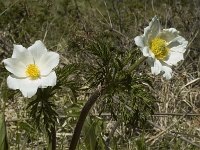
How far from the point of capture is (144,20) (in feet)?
12.9

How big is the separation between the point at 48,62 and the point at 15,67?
0.43 ft

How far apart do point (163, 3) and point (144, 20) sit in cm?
56

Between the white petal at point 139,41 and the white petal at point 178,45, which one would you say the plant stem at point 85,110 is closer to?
the white petal at point 139,41

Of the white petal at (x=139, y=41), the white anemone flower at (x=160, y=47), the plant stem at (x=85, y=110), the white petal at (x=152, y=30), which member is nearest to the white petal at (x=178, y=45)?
the white anemone flower at (x=160, y=47)

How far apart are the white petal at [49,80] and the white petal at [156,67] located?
37 centimetres

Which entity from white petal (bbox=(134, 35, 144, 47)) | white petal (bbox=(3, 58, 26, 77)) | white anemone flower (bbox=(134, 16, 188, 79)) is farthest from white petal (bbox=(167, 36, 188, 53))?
white petal (bbox=(3, 58, 26, 77))

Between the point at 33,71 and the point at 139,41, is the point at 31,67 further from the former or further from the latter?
the point at 139,41

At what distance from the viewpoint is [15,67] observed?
192 cm

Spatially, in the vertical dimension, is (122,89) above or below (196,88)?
below

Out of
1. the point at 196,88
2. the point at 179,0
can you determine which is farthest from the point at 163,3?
the point at 196,88

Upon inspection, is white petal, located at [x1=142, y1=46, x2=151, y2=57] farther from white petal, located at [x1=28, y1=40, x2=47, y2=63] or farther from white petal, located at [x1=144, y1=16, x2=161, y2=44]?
white petal, located at [x1=28, y1=40, x2=47, y2=63]

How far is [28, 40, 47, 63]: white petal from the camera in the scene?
195cm

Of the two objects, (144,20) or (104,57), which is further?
(144,20)

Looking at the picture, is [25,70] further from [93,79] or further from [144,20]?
[144,20]
